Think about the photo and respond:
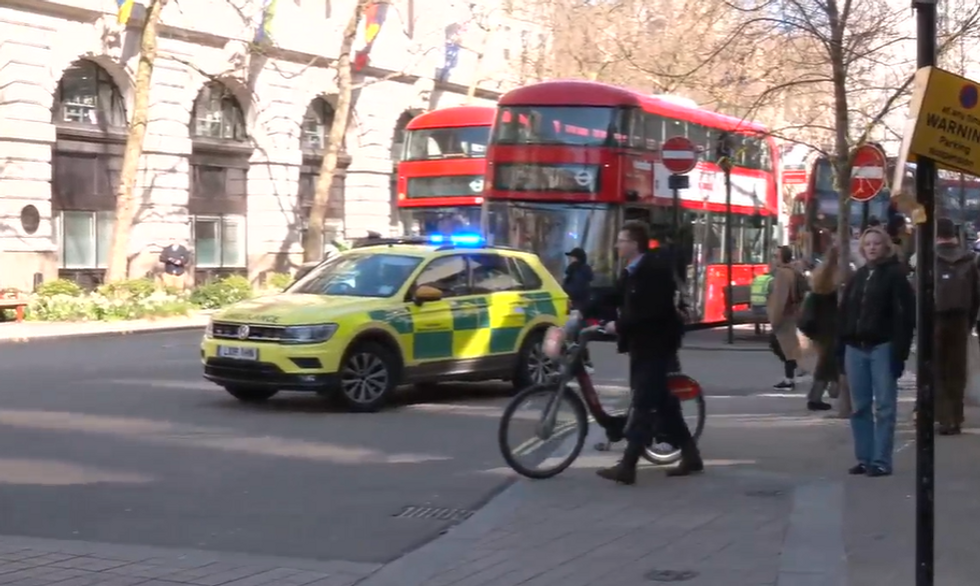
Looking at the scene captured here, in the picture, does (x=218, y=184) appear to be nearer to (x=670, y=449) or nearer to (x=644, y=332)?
(x=670, y=449)

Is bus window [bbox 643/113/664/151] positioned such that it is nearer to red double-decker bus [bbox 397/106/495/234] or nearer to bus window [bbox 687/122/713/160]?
bus window [bbox 687/122/713/160]

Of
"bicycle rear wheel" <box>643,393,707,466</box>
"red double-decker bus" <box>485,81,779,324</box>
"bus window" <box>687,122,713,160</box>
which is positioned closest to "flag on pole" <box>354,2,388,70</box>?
"bus window" <box>687,122,713,160</box>

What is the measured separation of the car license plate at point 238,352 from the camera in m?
14.9

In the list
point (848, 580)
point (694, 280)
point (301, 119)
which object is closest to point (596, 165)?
point (694, 280)

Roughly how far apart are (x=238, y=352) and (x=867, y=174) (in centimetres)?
909

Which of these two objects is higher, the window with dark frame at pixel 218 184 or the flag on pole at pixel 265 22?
the flag on pole at pixel 265 22

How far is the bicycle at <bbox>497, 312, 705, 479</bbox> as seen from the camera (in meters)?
10.8

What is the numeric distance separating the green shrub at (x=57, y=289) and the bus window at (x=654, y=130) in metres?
12.8

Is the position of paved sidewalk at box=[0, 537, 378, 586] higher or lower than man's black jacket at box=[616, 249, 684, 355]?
lower

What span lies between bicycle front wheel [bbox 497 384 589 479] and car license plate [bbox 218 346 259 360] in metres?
4.66

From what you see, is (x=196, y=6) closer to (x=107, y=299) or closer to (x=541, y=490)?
(x=107, y=299)

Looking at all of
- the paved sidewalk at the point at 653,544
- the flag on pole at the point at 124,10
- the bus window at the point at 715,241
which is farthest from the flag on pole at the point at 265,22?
the paved sidewalk at the point at 653,544

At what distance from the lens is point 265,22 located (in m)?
42.1

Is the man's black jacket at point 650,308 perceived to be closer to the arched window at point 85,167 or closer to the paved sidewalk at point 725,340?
the paved sidewalk at point 725,340
